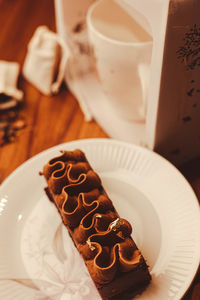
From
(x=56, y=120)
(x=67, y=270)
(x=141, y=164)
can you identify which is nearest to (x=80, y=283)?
(x=67, y=270)

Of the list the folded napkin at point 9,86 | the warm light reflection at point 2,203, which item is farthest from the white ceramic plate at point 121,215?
the folded napkin at point 9,86

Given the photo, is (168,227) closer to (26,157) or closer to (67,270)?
(67,270)

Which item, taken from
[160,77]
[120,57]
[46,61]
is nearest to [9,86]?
[46,61]

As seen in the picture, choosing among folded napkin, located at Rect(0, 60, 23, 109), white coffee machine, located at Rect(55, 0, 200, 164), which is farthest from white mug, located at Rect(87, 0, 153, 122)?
folded napkin, located at Rect(0, 60, 23, 109)

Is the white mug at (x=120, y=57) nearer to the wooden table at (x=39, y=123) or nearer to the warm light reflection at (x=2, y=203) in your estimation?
the wooden table at (x=39, y=123)

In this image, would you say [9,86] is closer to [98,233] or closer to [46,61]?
[46,61]

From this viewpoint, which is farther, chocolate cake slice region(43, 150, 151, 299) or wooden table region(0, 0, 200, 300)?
wooden table region(0, 0, 200, 300)

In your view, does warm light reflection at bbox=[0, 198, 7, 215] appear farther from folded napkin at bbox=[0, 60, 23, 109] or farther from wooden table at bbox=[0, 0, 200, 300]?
folded napkin at bbox=[0, 60, 23, 109]
